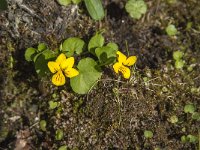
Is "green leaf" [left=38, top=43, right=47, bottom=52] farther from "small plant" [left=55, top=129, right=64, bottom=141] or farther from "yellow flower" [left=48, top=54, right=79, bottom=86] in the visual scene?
"small plant" [left=55, top=129, right=64, bottom=141]

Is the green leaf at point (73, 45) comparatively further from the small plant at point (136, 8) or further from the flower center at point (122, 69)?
the small plant at point (136, 8)

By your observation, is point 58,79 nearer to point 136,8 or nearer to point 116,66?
point 116,66

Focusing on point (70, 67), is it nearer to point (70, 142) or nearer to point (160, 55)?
point (70, 142)

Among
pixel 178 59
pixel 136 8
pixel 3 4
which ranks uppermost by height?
pixel 3 4

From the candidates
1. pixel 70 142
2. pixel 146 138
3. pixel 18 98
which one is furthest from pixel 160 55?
pixel 18 98

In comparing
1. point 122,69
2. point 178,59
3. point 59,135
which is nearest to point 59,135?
point 59,135

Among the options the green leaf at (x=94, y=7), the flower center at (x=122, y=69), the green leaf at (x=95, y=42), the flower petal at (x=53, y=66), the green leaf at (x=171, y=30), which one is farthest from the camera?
the green leaf at (x=171, y=30)

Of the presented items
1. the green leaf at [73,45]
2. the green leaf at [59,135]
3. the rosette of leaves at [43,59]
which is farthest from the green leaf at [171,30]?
the green leaf at [59,135]
